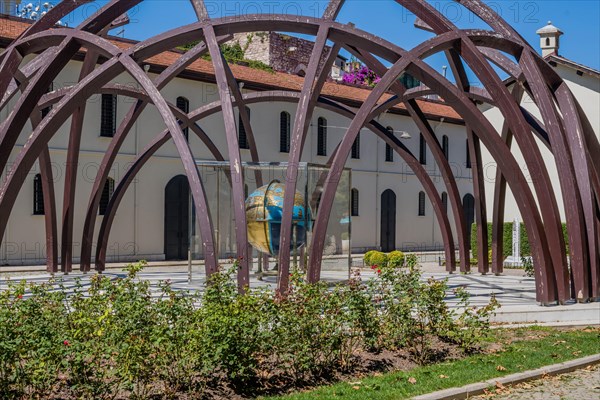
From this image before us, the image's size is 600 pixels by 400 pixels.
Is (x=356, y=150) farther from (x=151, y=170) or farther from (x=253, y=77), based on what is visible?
(x=151, y=170)

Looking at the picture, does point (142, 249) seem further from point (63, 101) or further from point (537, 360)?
point (537, 360)

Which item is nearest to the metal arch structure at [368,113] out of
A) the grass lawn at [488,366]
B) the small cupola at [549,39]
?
the grass lawn at [488,366]

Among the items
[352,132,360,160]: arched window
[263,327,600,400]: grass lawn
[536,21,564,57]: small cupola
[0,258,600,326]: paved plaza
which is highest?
[536,21,564,57]: small cupola

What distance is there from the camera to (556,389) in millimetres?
9477

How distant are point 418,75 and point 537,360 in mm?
6233

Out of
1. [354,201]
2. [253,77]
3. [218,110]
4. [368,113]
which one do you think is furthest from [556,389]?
[354,201]

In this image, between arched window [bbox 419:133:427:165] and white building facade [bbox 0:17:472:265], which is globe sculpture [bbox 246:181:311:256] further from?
arched window [bbox 419:133:427:165]

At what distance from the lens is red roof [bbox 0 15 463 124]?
30.3 metres

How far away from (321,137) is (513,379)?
104 ft

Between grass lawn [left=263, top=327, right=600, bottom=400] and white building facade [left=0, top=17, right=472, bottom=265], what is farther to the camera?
white building facade [left=0, top=17, right=472, bottom=265]

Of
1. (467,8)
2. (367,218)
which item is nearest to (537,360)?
(467,8)

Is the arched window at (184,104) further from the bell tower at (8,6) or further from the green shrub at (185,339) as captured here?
the green shrub at (185,339)

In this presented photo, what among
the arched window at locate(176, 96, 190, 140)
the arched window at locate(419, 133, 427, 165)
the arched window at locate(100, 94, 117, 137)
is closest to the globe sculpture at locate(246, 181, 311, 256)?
the arched window at locate(100, 94, 117, 137)

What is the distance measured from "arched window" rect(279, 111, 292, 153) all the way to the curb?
2870 cm
